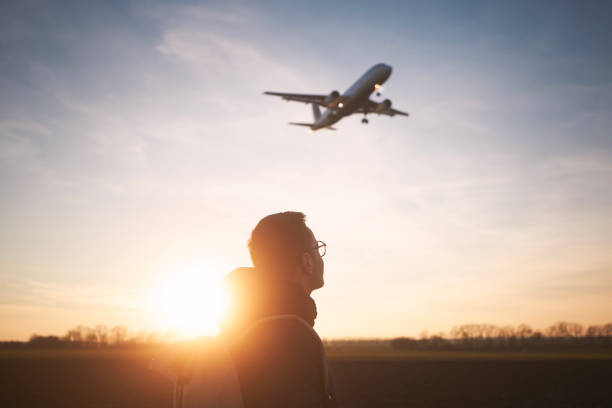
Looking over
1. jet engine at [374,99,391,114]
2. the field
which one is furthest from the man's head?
jet engine at [374,99,391,114]

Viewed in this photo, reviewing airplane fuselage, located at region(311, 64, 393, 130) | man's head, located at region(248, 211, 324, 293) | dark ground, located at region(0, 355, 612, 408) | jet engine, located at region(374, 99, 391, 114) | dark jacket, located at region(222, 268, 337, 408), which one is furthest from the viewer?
jet engine, located at region(374, 99, 391, 114)

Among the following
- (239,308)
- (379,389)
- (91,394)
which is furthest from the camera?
(379,389)

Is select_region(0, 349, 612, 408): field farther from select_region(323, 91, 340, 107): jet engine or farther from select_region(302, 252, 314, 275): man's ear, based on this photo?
select_region(323, 91, 340, 107): jet engine

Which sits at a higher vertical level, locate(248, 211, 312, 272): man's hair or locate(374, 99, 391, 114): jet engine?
locate(374, 99, 391, 114): jet engine

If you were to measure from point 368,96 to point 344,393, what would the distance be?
31236 mm

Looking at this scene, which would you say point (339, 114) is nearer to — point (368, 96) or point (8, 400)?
point (368, 96)

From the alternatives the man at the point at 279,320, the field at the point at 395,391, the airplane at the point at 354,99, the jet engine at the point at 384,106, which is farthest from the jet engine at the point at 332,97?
the man at the point at 279,320

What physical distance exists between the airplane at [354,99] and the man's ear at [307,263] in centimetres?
4676

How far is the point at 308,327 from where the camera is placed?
2.17 meters

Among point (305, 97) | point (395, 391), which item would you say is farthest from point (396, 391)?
point (305, 97)

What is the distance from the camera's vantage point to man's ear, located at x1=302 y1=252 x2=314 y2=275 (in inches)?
101

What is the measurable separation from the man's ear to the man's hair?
3cm

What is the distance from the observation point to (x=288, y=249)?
2570 mm

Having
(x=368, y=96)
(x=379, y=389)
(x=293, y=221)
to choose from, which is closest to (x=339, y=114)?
(x=368, y=96)
